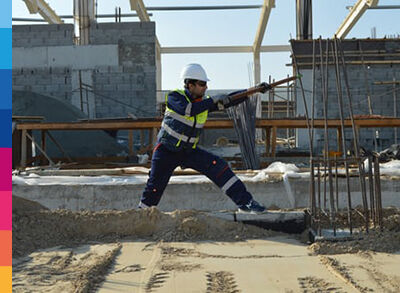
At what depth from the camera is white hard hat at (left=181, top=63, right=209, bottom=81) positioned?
4.84 m

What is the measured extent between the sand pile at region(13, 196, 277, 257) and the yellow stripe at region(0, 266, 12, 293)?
862 mm

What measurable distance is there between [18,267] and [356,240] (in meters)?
2.54

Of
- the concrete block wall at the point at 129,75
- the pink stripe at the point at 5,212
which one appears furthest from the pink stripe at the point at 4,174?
the concrete block wall at the point at 129,75

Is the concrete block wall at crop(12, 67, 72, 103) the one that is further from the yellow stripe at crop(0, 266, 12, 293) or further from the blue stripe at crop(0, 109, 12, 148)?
the yellow stripe at crop(0, 266, 12, 293)

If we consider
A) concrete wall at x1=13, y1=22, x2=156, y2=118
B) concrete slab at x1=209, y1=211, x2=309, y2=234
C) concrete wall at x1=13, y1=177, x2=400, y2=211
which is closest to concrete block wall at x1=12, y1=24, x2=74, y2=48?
concrete wall at x1=13, y1=22, x2=156, y2=118

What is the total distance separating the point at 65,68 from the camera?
15023 mm

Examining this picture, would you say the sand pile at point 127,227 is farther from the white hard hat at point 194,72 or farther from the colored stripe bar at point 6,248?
the white hard hat at point 194,72

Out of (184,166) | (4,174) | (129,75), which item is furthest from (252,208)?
(129,75)

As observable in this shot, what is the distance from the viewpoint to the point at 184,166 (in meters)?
4.89

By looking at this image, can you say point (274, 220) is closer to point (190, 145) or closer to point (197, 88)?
point (190, 145)

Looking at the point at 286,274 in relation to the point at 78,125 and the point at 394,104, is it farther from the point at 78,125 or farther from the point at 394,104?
the point at 394,104

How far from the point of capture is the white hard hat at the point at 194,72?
484cm

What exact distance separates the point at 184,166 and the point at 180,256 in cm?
130

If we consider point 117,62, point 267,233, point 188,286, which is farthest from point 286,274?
point 117,62
